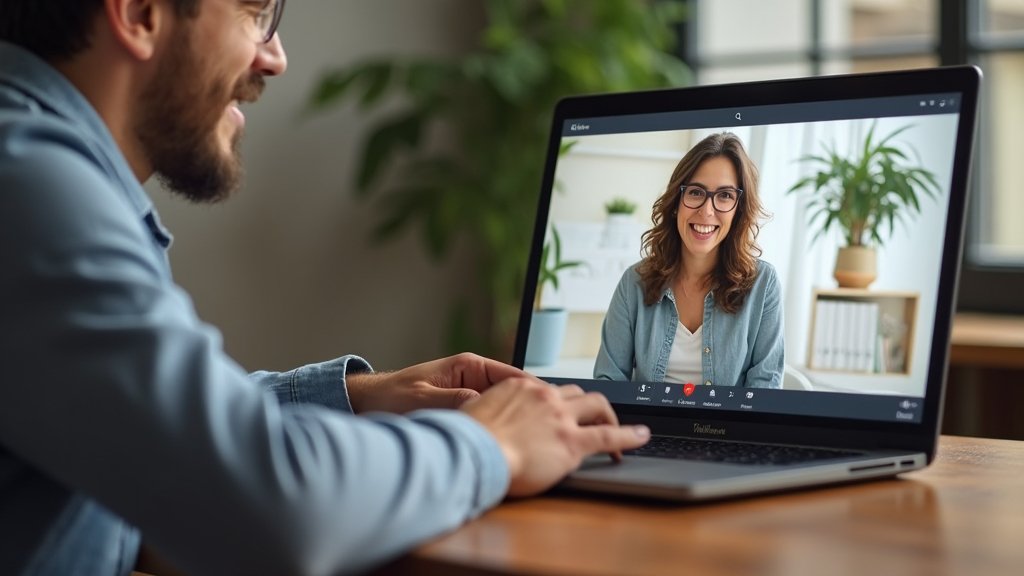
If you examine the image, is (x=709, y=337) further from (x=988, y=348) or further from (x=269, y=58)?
(x=988, y=348)

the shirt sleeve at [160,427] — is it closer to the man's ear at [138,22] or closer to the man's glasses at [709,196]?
the man's ear at [138,22]

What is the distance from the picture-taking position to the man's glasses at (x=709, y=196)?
1.00m

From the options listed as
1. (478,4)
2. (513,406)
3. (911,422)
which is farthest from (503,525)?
(478,4)

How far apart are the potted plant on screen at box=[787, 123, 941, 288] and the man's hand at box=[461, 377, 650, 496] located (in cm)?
25

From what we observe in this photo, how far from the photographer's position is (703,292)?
3.27 feet

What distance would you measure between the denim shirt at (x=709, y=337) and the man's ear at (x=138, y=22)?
47cm

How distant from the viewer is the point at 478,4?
3242 mm

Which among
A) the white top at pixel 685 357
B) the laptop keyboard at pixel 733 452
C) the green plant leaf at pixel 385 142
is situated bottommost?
the laptop keyboard at pixel 733 452

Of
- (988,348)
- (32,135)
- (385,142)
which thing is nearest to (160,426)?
(32,135)

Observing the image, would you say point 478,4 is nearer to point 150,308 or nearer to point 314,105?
point 314,105

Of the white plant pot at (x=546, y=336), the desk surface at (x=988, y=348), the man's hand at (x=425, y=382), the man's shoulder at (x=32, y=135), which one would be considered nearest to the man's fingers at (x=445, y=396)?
the man's hand at (x=425, y=382)

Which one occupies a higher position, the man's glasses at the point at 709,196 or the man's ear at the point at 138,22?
the man's ear at the point at 138,22

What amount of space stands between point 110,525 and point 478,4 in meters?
2.67

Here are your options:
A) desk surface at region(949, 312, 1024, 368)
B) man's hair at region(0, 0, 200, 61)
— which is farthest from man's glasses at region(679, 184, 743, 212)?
desk surface at region(949, 312, 1024, 368)
